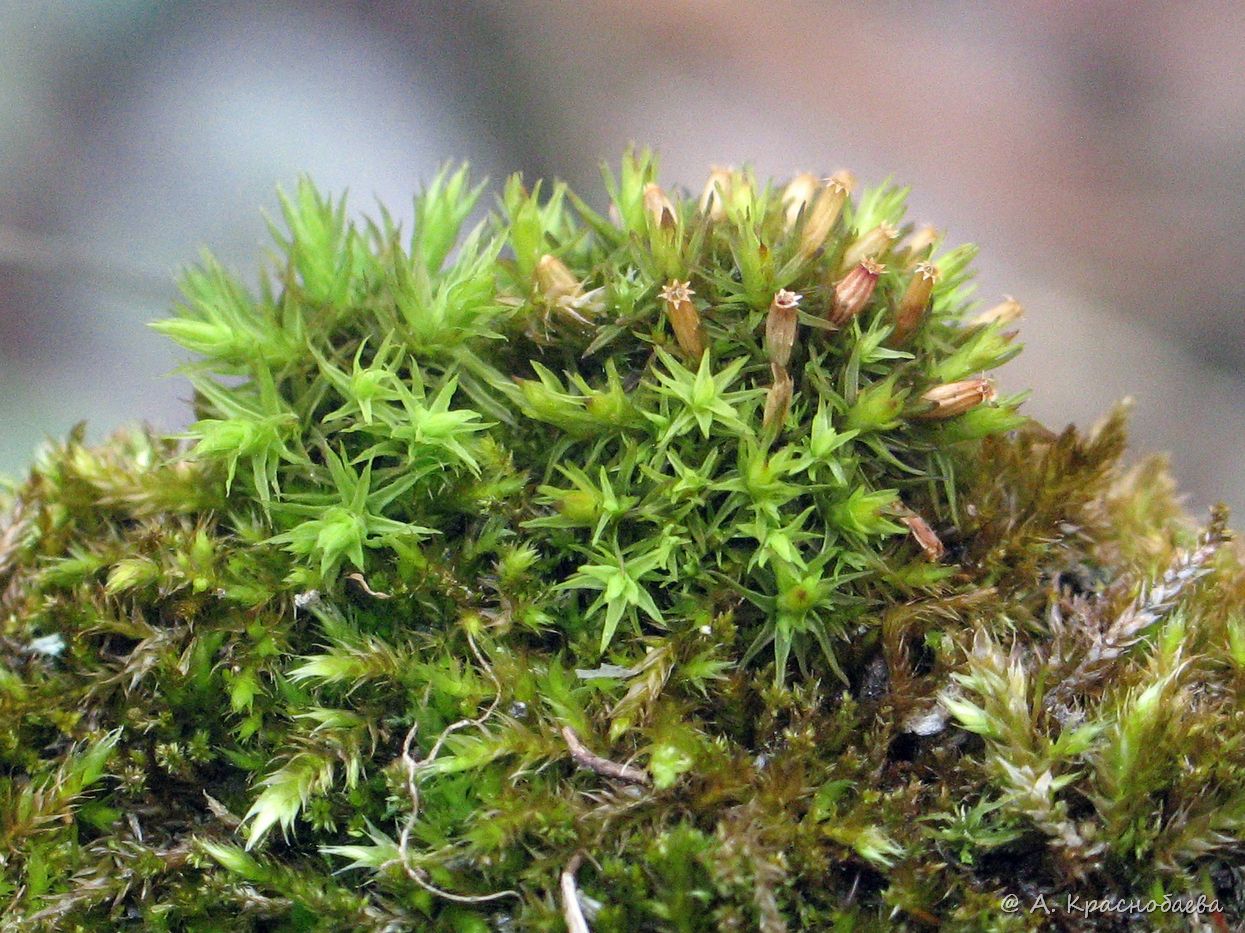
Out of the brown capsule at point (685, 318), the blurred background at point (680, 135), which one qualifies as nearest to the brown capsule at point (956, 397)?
the brown capsule at point (685, 318)

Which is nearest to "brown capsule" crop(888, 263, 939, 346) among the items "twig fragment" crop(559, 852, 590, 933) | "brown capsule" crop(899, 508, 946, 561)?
"brown capsule" crop(899, 508, 946, 561)

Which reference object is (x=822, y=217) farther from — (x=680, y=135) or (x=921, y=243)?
(x=680, y=135)

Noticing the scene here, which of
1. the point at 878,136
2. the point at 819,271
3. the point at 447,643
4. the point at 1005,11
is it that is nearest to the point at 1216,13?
the point at 1005,11

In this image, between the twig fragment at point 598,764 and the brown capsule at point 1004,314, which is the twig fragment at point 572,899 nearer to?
the twig fragment at point 598,764

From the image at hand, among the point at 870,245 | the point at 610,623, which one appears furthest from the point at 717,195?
the point at 610,623

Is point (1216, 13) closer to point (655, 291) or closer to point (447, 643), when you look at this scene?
point (655, 291)

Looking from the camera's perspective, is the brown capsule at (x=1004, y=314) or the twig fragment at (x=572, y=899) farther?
the brown capsule at (x=1004, y=314)

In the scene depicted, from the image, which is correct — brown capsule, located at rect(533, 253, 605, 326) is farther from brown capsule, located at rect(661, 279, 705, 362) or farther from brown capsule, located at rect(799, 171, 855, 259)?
brown capsule, located at rect(799, 171, 855, 259)
